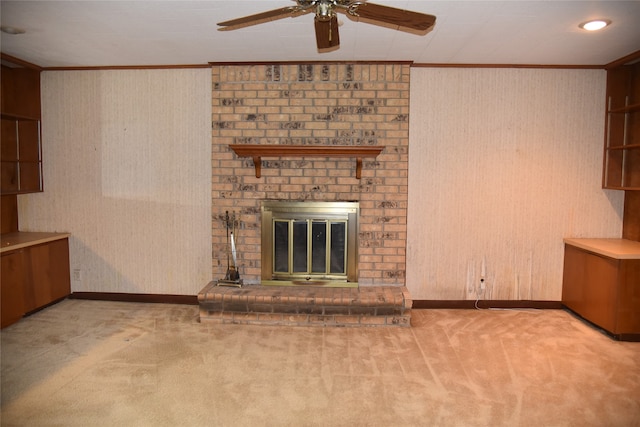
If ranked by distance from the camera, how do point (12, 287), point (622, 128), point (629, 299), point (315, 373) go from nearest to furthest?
point (315, 373) < point (629, 299) < point (12, 287) < point (622, 128)

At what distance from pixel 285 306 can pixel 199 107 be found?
79.4 inches

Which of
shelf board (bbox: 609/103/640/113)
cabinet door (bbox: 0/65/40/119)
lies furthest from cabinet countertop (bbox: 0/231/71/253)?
shelf board (bbox: 609/103/640/113)

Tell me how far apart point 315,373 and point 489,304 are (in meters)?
2.09

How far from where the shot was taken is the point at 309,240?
3961 mm

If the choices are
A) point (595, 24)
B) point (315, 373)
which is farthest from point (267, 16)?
point (595, 24)

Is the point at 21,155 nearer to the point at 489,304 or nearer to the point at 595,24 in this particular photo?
the point at 489,304

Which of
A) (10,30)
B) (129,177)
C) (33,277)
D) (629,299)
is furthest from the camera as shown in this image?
(129,177)

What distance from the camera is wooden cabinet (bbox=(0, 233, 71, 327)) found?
3492 mm

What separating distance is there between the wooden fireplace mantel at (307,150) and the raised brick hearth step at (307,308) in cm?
120

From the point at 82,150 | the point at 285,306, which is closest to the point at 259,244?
the point at 285,306

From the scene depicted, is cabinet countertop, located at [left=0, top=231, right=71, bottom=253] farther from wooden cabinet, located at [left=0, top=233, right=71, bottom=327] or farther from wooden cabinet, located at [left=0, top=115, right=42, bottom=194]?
wooden cabinet, located at [left=0, top=115, right=42, bottom=194]

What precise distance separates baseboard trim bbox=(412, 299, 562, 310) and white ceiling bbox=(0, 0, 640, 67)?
219 cm

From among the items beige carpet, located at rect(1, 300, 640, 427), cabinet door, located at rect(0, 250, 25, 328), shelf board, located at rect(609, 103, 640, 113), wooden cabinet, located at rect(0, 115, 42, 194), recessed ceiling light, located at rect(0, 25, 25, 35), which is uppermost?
recessed ceiling light, located at rect(0, 25, 25, 35)

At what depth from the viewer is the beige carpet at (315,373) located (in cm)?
231
